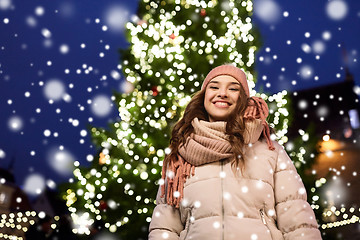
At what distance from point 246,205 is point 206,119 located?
904 mm

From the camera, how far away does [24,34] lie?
76812 millimetres

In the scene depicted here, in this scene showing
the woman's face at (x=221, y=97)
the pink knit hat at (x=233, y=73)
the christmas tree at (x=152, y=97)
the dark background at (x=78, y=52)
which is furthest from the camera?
the dark background at (x=78, y=52)

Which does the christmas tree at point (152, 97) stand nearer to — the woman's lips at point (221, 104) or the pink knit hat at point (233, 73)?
the pink knit hat at point (233, 73)

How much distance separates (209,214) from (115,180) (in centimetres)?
314

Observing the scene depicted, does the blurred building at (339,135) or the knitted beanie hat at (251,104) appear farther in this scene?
the blurred building at (339,135)

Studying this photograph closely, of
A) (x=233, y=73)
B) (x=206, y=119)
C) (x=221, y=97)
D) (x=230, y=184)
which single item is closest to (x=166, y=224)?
(x=230, y=184)

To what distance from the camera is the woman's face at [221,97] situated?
268cm

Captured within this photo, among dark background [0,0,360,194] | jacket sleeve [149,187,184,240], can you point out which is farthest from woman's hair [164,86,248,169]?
dark background [0,0,360,194]

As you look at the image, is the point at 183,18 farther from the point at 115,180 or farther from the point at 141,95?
the point at 115,180

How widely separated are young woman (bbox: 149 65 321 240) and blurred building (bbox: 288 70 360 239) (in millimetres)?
13497

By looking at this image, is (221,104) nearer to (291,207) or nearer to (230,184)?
(230,184)

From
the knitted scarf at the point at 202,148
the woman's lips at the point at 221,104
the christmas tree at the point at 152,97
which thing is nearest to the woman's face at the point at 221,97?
the woman's lips at the point at 221,104

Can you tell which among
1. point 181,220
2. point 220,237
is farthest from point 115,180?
point 220,237

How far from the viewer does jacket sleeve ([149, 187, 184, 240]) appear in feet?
7.54
